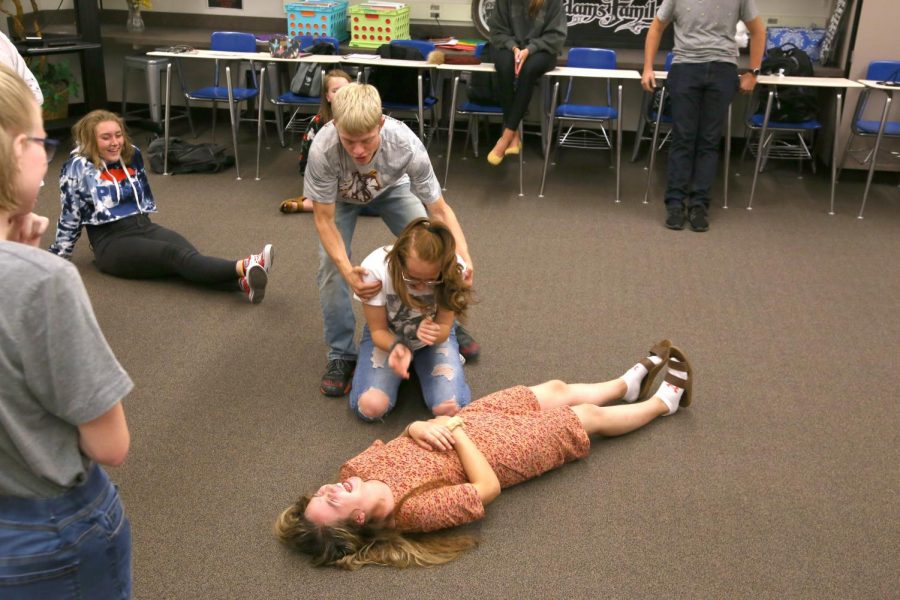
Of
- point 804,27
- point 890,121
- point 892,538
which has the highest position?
point 804,27

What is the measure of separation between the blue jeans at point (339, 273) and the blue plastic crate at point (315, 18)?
11.8ft

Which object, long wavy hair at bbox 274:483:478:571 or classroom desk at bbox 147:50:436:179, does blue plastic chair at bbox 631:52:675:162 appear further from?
long wavy hair at bbox 274:483:478:571

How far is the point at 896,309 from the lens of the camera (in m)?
3.82

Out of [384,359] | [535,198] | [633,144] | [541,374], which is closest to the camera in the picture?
[384,359]

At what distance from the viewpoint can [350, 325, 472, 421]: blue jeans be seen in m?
2.82

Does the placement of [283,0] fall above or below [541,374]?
above

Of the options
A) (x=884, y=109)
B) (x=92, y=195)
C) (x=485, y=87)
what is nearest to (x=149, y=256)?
(x=92, y=195)

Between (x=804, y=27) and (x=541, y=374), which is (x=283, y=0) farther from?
(x=541, y=374)

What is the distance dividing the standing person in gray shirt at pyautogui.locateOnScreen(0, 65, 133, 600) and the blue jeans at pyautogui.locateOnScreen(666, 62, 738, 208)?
425cm

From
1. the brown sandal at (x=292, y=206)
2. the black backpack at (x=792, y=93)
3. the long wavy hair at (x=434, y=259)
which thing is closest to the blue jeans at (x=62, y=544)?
the long wavy hair at (x=434, y=259)

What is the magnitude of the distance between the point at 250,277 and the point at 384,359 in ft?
3.33

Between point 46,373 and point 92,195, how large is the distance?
117 inches

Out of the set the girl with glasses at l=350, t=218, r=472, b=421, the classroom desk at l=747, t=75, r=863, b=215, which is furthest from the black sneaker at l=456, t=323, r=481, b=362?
the classroom desk at l=747, t=75, r=863, b=215

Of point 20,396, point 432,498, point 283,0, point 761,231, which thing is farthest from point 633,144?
point 20,396
